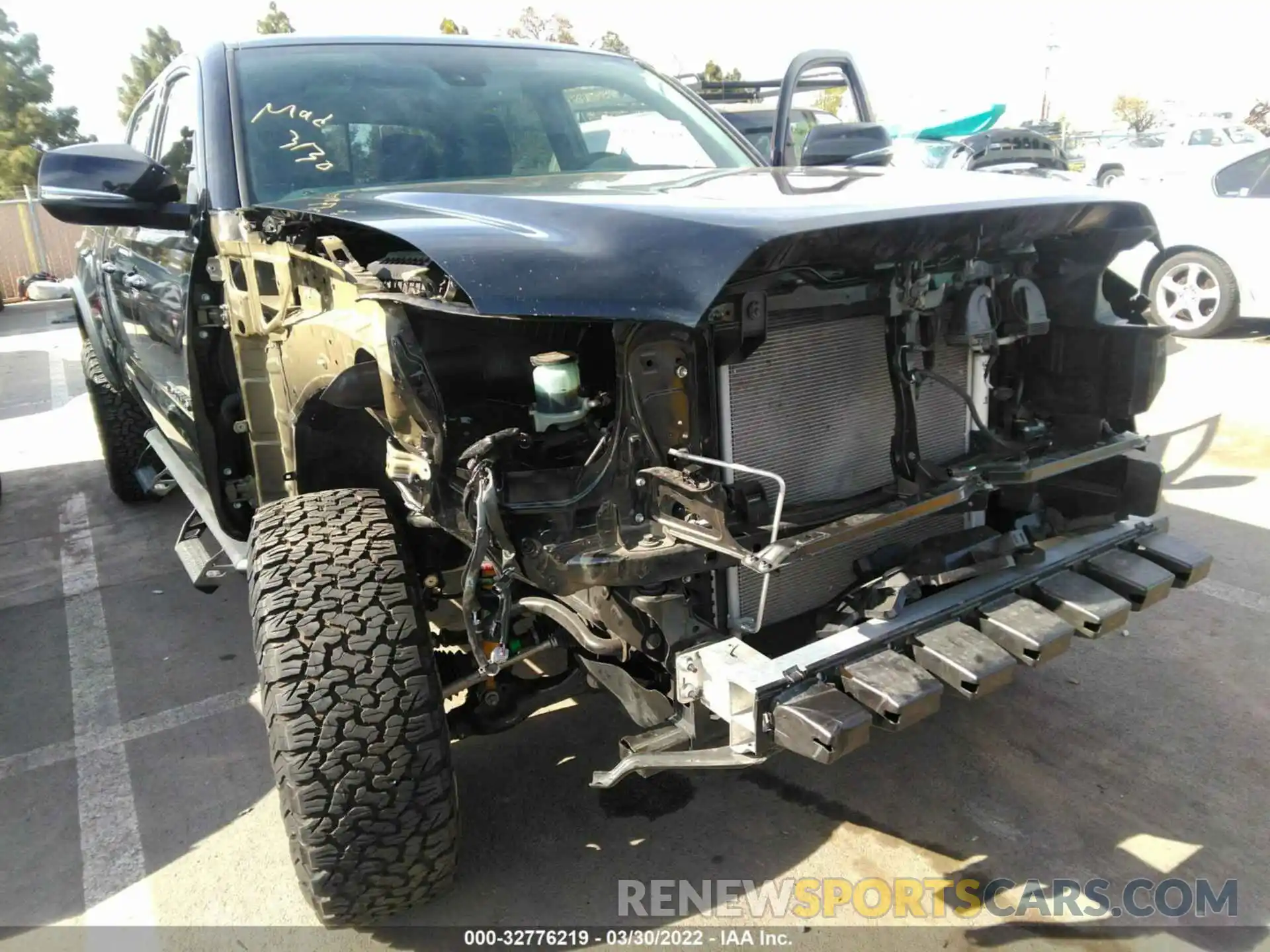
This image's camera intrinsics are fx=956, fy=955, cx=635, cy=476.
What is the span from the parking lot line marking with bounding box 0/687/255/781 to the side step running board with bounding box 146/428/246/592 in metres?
0.45

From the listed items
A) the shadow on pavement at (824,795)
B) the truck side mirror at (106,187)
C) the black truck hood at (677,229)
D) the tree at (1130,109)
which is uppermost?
the tree at (1130,109)

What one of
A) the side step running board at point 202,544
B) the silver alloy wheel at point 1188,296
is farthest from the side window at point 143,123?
the silver alloy wheel at point 1188,296

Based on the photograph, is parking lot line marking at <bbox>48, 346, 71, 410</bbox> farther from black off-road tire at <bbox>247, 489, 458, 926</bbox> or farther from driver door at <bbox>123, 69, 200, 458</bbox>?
black off-road tire at <bbox>247, 489, 458, 926</bbox>

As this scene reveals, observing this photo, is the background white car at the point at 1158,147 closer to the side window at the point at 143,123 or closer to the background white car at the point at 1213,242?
the background white car at the point at 1213,242

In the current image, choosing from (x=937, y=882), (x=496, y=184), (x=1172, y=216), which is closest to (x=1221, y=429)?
(x=1172, y=216)

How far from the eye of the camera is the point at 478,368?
2.22 m

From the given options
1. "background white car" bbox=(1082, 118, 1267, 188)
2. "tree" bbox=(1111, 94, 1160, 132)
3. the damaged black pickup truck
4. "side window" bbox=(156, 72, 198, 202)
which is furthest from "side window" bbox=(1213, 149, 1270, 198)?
"tree" bbox=(1111, 94, 1160, 132)

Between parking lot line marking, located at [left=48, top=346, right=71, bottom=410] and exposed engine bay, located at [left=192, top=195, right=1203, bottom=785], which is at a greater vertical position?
exposed engine bay, located at [left=192, top=195, right=1203, bottom=785]

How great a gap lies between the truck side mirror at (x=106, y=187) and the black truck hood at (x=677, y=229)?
807 millimetres

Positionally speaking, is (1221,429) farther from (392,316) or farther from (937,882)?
(392,316)

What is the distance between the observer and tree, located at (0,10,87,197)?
28.5 meters

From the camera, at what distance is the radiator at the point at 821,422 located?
2195 millimetres

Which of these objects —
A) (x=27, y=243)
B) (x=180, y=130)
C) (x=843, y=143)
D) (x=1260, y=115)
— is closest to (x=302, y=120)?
(x=180, y=130)

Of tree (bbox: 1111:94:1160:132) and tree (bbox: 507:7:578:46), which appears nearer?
tree (bbox: 507:7:578:46)
